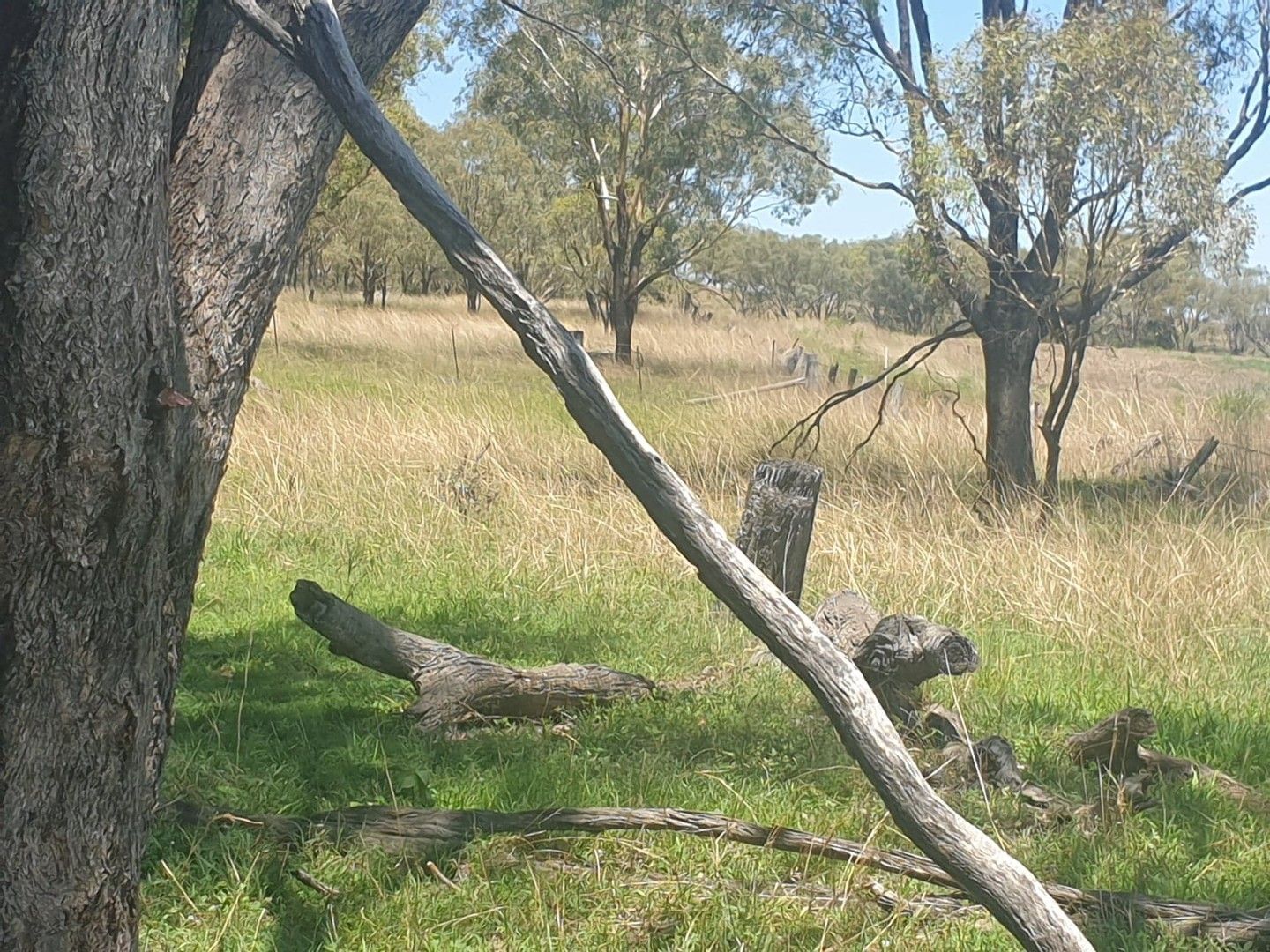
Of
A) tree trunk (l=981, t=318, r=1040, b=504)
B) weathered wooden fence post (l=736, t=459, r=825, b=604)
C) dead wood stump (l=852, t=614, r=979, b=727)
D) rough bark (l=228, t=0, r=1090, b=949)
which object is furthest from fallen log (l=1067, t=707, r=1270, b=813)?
tree trunk (l=981, t=318, r=1040, b=504)

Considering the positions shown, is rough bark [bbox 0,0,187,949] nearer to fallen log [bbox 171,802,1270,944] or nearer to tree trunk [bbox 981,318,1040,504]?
fallen log [bbox 171,802,1270,944]

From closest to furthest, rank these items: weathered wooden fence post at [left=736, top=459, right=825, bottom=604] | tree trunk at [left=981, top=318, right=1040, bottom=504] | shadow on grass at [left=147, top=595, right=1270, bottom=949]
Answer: shadow on grass at [left=147, top=595, right=1270, bottom=949] → weathered wooden fence post at [left=736, top=459, right=825, bottom=604] → tree trunk at [left=981, top=318, right=1040, bottom=504]

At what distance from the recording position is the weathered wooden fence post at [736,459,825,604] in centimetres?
603

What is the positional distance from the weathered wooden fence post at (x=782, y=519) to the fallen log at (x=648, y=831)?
2.70 metres

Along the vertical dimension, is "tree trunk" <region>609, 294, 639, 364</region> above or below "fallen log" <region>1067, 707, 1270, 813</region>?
above

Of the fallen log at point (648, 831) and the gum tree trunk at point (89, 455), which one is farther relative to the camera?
the fallen log at point (648, 831)

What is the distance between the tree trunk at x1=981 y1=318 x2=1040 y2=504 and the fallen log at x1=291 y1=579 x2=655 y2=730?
640cm

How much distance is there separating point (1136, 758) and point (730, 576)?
2.65m

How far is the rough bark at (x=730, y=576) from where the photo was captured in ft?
6.84

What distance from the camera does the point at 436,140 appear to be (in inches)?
1464

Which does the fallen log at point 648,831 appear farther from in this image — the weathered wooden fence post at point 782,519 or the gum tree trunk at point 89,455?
the weathered wooden fence post at point 782,519

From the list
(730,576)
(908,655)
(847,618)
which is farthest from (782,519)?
(730,576)

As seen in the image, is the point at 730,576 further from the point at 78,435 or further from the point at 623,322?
the point at 623,322

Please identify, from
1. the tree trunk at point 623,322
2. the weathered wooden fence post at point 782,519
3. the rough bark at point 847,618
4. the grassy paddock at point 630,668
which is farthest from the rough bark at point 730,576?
the tree trunk at point 623,322
